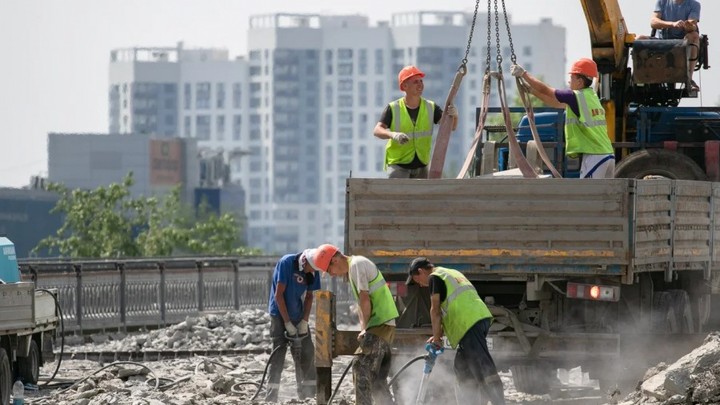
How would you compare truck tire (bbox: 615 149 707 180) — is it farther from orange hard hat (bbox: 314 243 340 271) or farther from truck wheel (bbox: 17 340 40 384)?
truck wheel (bbox: 17 340 40 384)

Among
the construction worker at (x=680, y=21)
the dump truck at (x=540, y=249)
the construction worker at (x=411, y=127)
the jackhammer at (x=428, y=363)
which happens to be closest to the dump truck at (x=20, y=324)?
the construction worker at (x=411, y=127)

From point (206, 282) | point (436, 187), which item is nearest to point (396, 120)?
point (436, 187)

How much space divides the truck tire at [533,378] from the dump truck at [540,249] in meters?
0.11

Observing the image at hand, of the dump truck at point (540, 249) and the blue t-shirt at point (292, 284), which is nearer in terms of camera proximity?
the dump truck at point (540, 249)

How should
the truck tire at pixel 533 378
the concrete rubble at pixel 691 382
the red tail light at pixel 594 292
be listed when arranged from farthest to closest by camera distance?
the truck tire at pixel 533 378 → the red tail light at pixel 594 292 → the concrete rubble at pixel 691 382

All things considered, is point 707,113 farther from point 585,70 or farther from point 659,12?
point 585,70

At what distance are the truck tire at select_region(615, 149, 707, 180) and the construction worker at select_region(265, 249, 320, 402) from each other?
3925 millimetres

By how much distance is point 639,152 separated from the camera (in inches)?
768

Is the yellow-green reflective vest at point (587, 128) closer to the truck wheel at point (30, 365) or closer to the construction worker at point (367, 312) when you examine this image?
the construction worker at point (367, 312)

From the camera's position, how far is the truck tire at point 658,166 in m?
19.3

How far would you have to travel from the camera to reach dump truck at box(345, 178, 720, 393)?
15633mm

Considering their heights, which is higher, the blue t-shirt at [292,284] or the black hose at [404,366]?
the blue t-shirt at [292,284]

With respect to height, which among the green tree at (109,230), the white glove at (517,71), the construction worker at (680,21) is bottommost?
the green tree at (109,230)

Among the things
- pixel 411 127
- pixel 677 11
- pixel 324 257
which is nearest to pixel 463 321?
pixel 324 257
